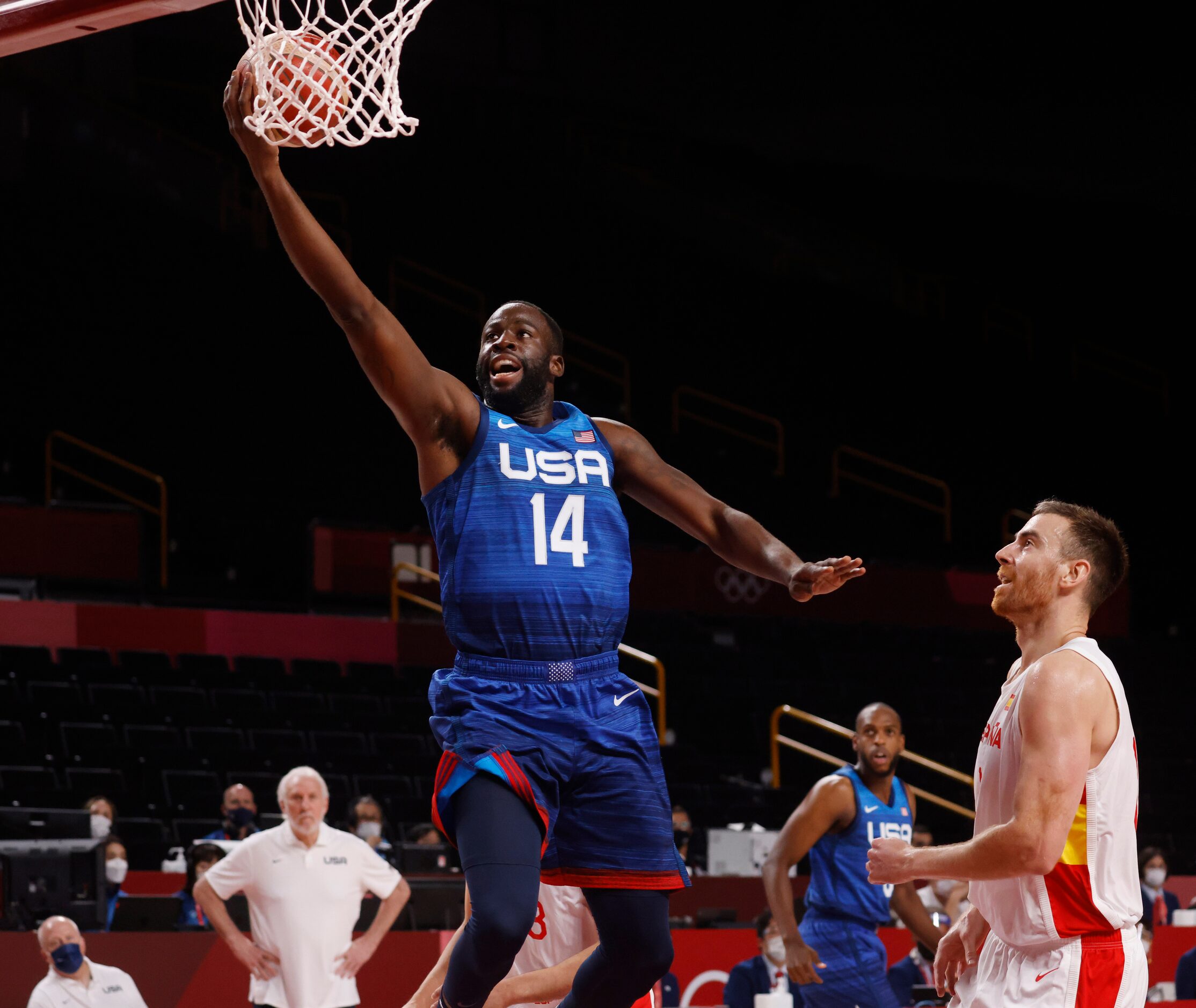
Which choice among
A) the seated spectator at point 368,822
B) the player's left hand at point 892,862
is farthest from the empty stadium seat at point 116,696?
the player's left hand at point 892,862

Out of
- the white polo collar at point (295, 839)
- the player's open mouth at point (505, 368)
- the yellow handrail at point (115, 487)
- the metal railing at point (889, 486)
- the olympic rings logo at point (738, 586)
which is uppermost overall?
the metal railing at point (889, 486)

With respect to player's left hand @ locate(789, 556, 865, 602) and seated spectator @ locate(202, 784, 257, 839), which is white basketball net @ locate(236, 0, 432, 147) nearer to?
player's left hand @ locate(789, 556, 865, 602)

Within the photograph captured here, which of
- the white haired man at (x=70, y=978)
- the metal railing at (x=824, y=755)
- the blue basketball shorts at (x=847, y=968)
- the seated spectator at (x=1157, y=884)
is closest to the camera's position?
the blue basketball shorts at (x=847, y=968)

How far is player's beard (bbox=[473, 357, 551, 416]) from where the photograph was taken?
14.4 feet

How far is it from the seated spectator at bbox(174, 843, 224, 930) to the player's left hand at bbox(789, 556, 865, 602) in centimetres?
662

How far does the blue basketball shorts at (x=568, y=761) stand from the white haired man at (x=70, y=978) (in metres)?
4.81

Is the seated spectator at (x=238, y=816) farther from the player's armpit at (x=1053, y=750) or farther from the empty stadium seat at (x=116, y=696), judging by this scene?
the player's armpit at (x=1053, y=750)

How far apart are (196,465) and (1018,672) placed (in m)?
15.8

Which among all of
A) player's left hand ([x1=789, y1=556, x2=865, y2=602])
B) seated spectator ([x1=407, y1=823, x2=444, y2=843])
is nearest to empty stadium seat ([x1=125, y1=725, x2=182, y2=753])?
seated spectator ([x1=407, y1=823, x2=444, y2=843])

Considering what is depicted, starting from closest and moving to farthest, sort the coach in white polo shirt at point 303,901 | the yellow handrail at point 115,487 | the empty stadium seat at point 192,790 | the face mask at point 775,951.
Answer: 1. the coach in white polo shirt at point 303,901
2. the face mask at point 775,951
3. the empty stadium seat at point 192,790
4. the yellow handrail at point 115,487

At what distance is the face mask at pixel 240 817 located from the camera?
11320mm

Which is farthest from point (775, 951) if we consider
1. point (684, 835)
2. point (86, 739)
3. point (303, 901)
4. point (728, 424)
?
point (728, 424)

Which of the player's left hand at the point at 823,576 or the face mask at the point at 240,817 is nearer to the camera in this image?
the player's left hand at the point at 823,576

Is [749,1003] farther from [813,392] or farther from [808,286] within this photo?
[808,286]
